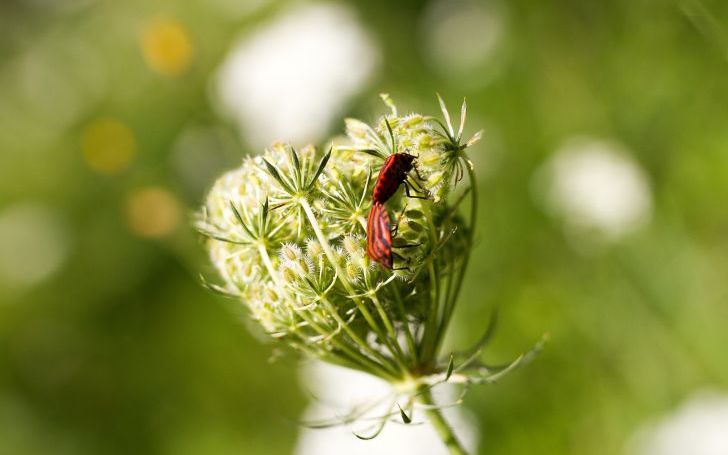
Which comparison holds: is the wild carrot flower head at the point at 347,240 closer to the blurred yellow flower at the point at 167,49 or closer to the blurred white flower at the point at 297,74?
the blurred white flower at the point at 297,74

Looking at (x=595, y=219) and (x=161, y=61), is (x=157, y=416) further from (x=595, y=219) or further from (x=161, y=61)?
(x=595, y=219)

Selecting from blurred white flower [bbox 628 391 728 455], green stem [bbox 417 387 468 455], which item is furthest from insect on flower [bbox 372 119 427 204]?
blurred white flower [bbox 628 391 728 455]

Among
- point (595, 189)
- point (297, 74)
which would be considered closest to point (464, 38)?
point (297, 74)

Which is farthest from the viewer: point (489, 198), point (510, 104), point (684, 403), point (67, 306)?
point (67, 306)

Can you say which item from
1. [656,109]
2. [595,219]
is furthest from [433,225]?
[656,109]

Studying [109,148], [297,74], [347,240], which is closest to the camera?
[347,240]

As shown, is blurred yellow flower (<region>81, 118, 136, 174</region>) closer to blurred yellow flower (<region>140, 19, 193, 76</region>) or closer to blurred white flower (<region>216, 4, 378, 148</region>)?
blurred yellow flower (<region>140, 19, 193, 76</region>)

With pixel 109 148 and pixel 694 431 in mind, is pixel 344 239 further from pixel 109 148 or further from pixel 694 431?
pixel 109 148
